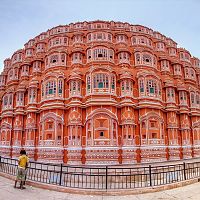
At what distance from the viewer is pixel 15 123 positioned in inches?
908

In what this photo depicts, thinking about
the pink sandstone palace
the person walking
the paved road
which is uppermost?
the pink sandstone palace

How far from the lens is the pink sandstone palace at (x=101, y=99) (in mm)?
18906

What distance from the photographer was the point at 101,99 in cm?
1900

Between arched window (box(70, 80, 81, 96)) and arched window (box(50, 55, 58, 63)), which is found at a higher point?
arched window (box(50, 55, 58, 63))

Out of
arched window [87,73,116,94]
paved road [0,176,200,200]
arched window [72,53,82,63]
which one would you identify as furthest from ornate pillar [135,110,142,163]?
paved road [0,176,200,200]

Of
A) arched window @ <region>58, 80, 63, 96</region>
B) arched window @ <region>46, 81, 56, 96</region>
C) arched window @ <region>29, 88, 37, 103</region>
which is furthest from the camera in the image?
arched window @ <region>29, 88, 37, 103</region>

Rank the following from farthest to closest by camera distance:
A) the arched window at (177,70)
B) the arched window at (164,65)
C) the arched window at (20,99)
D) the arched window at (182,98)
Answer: the arched window at (177,70), the arched window at (164,65), the arched window at (182,98), the arched window at (20,99)

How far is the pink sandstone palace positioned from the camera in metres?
18.9

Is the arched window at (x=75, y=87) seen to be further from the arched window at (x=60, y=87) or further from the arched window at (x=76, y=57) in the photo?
the arched window at (x=76, y=57)

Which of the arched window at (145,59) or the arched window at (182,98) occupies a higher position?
the arched window at (145,59)

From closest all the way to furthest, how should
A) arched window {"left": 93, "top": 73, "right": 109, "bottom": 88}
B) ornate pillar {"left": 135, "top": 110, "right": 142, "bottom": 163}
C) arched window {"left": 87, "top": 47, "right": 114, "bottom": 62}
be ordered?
1. ornate pillar {"left": 135, "top": 110, "right": 142, "bottom": 163}
2. arched window {"left": 93, "top": 73, "right": 109, "bottom": 88}
3. arched window {"left": 87, "top": 47, "right": 114, "bottom": 62}

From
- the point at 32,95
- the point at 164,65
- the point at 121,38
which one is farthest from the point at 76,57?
the point at 164,65

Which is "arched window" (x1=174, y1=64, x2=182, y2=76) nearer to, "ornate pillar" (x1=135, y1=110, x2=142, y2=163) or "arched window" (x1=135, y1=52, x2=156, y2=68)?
"arched window" (x1=135, y1=52, x2=156, y2=68)

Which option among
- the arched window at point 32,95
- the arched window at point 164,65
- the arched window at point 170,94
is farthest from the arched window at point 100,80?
the arched window at point 164,65
